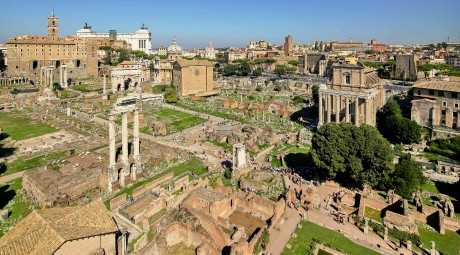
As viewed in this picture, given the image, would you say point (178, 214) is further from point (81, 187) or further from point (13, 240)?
point (81, 187)

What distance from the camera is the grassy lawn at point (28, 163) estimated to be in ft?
103

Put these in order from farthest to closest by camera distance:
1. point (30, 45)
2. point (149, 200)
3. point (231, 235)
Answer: point (30, 45) < point (149, 200) < point (231, 235)

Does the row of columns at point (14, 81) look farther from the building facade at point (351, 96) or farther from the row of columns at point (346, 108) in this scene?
the building facade at point (351, 96)

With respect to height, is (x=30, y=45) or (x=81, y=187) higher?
(x=30, y=45)

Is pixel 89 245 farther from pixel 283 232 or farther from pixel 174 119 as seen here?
pixel 174 119

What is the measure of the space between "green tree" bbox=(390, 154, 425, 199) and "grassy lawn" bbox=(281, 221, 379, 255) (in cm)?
808

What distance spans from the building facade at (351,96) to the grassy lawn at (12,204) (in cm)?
3554

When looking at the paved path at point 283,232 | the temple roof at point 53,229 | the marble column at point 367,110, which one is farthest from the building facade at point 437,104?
the temple roof at point 53,229

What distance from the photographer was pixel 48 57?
88812 mm

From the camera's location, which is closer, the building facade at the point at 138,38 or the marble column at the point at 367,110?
the marble column at the point at 367,110

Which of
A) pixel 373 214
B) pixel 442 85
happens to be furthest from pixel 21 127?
pixel 442 85

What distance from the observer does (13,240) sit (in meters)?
14.4

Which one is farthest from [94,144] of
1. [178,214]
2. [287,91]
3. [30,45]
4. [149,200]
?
[30,45]

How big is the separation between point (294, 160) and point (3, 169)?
91.6 feet
